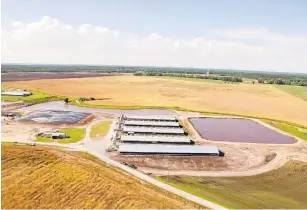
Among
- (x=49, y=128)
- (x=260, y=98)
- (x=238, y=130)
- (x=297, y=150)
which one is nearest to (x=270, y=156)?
(x=297, y=150)

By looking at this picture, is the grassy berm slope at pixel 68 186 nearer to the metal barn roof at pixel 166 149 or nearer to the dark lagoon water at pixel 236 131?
the metal barn roof at pixel 166 149

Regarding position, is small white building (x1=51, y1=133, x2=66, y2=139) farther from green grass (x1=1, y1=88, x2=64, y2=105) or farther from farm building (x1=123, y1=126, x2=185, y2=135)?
green grass (x1=1, y1=88, x2=64, y2=105)

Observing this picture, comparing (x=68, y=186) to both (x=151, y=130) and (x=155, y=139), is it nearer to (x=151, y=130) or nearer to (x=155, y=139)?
(x=155, y=139)

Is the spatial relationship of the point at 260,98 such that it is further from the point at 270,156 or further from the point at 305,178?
the point at 305,178

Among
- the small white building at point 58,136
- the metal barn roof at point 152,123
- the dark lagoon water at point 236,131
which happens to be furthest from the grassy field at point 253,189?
the metal barn roof at point 152,123

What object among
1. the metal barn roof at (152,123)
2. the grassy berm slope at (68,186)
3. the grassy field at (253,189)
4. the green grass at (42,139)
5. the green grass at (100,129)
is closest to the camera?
the grassy berm slope at (68,186)

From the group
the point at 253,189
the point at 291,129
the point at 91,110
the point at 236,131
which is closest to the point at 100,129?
the point at 91,110
